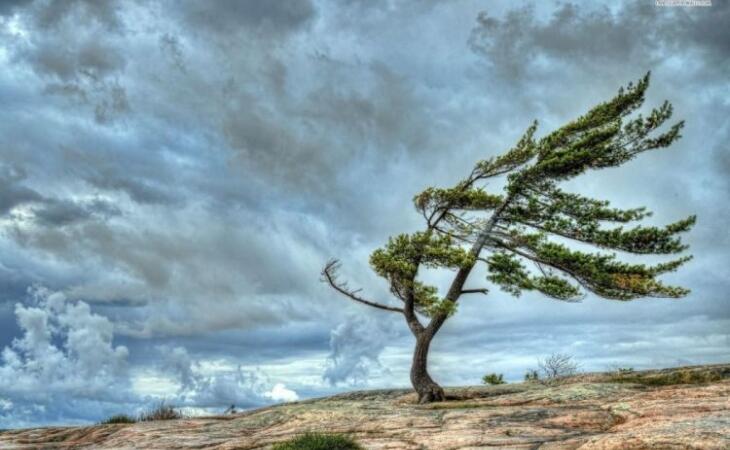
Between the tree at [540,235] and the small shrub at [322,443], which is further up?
the tree at [540,235]

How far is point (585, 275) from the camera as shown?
2544 cm

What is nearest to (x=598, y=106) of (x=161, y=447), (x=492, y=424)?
(x=492, y=424)

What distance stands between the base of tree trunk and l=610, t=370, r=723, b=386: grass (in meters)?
6.38

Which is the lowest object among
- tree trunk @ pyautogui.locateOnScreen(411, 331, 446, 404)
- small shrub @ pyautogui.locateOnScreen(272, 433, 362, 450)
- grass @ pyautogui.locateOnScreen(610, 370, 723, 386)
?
small shrub @ pyautogui.locateOnScreen(272, 433, 362, 450)

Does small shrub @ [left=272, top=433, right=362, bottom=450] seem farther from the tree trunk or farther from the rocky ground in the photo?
the tree trunk

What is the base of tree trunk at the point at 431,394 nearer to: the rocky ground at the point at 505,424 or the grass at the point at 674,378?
the rocky ground at the point at 505,424

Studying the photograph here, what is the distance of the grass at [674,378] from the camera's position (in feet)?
72.8

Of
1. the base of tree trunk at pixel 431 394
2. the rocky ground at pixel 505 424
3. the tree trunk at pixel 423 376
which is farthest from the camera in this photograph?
the tree trunk at pixel 423 376

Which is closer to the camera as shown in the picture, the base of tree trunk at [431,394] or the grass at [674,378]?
the grass at [674,378]

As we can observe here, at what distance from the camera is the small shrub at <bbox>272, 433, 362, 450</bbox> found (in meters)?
13.6

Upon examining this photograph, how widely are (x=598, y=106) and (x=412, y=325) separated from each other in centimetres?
1254

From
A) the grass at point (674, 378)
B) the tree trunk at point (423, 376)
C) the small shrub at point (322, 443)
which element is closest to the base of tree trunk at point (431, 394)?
the tree trunk at point (423, 376)

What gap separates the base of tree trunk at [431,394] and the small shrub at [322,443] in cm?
1065

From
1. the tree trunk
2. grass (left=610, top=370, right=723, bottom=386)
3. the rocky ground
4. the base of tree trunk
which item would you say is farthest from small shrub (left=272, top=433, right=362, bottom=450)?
grass (left=610, top=370, right=723, bottom=386)
